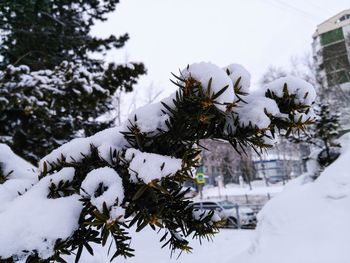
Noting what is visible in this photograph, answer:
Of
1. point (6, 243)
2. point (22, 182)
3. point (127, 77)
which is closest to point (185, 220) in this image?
point (6, 243)

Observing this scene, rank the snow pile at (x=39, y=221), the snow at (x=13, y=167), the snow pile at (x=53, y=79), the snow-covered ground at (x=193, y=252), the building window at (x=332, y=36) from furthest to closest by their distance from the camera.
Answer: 1. the building window at (x=332, y=36)
2. the snow-covered ground at (x=193, y=252)
3. the snow pile at (x=53, y=79)
4. the snow at (x=13, y=167)
5. the snow pile at (x=39, y=221)

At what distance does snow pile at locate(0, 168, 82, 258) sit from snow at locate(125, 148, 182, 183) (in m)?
0.26

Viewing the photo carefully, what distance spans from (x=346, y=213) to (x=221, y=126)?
13.0 feet

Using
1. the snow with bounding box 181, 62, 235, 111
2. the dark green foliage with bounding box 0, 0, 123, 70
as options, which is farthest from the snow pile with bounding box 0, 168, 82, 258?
the dark green foliage with bounding box 0, 0, 123, 70

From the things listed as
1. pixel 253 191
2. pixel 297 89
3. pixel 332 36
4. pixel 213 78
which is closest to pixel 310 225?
pixel 297 89

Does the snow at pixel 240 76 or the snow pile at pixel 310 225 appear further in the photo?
the snow pile at pixel 310 225

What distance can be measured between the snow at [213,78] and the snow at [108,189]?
1.14 ft

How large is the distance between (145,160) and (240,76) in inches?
16.6

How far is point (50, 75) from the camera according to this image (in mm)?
5688

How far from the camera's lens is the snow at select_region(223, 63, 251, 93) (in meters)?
0.93

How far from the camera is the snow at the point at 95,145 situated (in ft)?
3.02

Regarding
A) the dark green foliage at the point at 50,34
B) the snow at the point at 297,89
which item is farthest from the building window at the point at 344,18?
the snow at the point at 297,89

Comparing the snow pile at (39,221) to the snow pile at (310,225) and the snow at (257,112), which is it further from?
the snow pile at (310,225)

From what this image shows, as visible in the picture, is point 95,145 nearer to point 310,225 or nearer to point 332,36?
point 310,225
